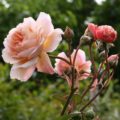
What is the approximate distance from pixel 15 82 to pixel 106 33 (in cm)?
239

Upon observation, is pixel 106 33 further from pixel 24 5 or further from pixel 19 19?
pixel 19 19

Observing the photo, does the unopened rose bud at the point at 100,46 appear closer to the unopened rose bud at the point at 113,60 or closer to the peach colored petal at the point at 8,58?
the unopened rose bud at the point at 113,60

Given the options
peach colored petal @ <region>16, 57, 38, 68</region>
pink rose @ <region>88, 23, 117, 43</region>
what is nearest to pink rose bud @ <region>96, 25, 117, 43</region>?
pink rose @ <region>88, 23, 117, 43</region>

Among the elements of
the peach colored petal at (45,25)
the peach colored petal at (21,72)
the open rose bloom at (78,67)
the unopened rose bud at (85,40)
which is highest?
the peach colored petal at (45,25)

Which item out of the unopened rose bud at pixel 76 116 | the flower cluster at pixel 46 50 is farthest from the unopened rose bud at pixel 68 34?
the unopened rose bud at pixel 76 116

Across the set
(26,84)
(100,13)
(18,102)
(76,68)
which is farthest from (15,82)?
(100,13)

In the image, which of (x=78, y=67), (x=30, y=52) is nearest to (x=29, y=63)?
(x=30, y=52)

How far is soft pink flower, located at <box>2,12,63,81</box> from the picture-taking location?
74 cm

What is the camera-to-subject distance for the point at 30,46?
0.74 meters

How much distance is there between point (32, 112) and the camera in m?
2.54

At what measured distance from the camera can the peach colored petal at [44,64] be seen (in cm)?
75

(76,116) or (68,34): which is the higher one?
(68,34)

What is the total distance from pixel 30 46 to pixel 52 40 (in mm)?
35

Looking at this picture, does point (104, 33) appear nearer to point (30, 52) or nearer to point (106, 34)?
point (106, 34)
